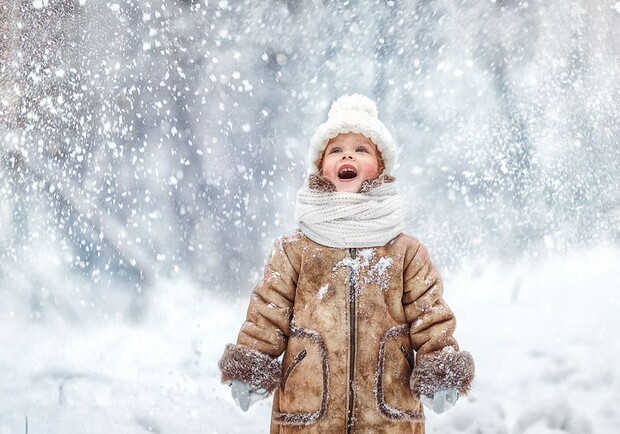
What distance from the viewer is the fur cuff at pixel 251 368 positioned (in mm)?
2176

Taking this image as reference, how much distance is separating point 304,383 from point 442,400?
0.48 metres

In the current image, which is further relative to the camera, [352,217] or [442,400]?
[352,217]

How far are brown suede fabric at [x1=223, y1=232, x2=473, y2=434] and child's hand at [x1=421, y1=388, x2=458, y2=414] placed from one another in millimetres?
24

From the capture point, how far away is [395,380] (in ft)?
7.07

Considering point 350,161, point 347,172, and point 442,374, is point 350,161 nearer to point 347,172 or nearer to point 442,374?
point 347,172

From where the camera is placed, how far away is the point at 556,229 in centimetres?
444

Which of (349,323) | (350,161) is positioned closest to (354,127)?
(350,161)

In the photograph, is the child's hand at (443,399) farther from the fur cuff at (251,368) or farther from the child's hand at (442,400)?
the fur cuff at (251,368)

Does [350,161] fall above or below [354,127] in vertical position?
below

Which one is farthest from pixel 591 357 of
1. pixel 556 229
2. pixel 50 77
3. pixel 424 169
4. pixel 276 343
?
pixel 50 77

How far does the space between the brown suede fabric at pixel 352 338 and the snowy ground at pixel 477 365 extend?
1.96 meters

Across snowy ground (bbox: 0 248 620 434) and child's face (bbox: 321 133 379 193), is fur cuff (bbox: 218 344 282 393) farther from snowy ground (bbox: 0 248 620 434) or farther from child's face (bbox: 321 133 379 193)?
snowy ground (bbox: 0 248 620 434)

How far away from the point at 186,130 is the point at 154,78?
456 millimetres

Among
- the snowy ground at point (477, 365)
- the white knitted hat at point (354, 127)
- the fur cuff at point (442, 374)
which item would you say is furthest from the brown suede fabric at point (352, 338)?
the snowy ground at point (477, 365)
